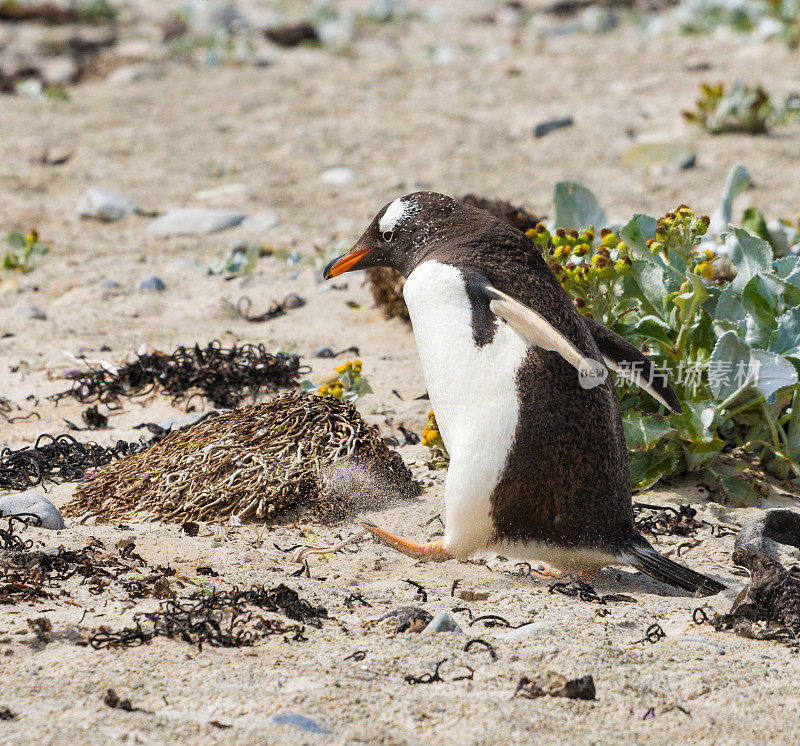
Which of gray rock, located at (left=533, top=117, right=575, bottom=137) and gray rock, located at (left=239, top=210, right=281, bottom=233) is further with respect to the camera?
gray rock, located at (left=533, top=117, right=575, bottom=137)

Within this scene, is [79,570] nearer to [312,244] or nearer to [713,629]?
[713,629]

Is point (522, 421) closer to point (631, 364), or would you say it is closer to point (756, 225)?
point (631, 364)

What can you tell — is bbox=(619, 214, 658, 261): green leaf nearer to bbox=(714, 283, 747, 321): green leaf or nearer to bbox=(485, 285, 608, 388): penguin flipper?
bbox=(714, 283, 747, 321): green leaf

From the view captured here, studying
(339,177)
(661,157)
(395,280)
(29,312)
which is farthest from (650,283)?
(339,177)

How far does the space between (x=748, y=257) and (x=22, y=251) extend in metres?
4.64

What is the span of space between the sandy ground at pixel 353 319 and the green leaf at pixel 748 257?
809mm

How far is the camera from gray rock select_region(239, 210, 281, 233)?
7086 millimetres

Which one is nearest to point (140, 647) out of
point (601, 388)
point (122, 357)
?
point (601, 388)

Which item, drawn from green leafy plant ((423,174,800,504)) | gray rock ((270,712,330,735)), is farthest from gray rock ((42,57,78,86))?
gray rock ((270,712,330,735))

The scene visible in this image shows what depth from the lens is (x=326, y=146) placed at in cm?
849

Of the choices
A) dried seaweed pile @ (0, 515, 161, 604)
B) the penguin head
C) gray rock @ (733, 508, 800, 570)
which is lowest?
gray rock @ (733, 508, 800, 570)

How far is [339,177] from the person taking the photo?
26.0 ft

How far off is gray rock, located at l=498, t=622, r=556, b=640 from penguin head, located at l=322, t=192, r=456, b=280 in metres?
1.20

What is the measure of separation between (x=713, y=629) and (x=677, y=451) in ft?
3.42
